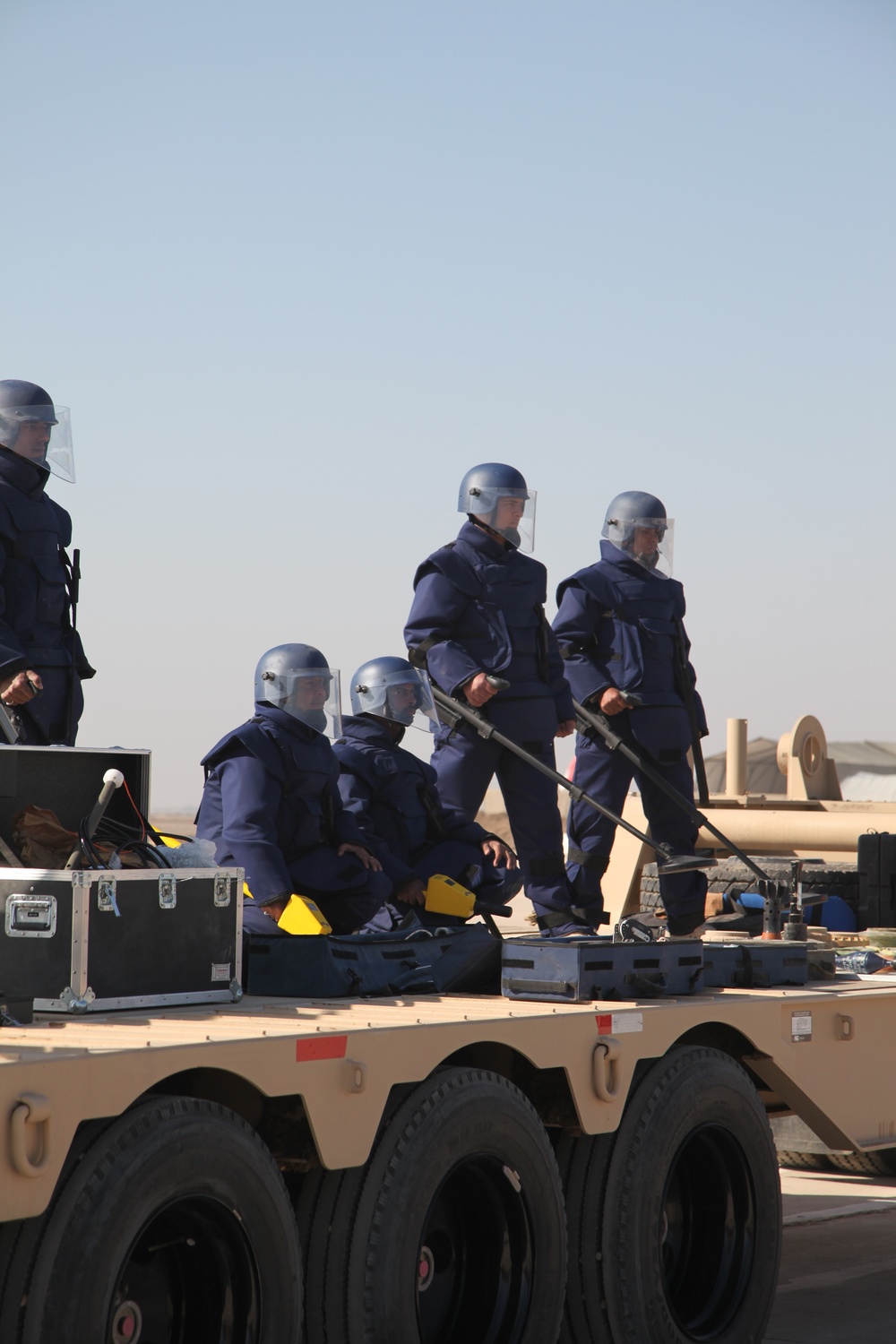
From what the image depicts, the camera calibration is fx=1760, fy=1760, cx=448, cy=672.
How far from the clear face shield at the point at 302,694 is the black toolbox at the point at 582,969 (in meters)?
1.58

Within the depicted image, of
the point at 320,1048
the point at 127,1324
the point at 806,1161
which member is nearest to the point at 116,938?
the point at 320,1048

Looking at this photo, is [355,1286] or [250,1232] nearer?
[250,1232]

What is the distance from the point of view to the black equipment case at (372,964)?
4.59m

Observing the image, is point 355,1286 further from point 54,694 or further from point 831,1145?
point 54,694

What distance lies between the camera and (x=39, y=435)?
6.24 meters

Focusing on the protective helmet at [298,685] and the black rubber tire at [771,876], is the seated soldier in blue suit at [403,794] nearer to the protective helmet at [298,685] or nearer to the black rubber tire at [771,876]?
the protective helmet at [298,685]

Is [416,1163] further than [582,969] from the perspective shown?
No

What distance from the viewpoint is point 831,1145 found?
17.2 ft

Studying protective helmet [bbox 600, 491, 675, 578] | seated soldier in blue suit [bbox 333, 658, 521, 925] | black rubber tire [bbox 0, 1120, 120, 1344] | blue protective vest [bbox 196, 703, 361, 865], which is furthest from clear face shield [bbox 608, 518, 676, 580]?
black rubber tire [bbox 0, 1120, 120, 1344]

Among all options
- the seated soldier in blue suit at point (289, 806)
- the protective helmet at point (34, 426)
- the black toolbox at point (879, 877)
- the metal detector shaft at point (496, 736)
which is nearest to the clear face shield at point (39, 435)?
the protective helmet at point (34, 426)

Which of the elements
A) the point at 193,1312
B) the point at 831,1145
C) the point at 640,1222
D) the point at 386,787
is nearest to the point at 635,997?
the point at 640,1222

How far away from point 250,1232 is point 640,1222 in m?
1.37

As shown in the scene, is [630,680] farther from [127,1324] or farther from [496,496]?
[127,1324]

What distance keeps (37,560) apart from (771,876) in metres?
4.79
